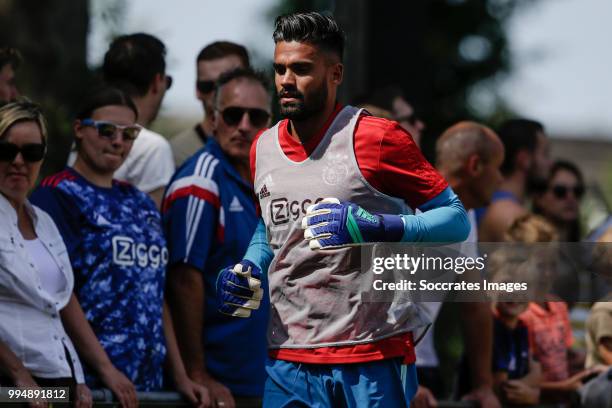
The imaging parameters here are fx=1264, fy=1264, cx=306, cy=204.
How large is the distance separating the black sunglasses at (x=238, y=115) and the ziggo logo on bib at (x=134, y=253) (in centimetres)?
91

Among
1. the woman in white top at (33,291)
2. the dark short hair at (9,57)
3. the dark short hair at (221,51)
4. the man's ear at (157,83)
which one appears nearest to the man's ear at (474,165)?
the dark short hair at (221,51)

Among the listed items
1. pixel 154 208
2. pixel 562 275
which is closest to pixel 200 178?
pixel 154 208

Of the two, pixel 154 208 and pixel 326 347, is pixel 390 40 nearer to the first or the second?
pixel 154 208

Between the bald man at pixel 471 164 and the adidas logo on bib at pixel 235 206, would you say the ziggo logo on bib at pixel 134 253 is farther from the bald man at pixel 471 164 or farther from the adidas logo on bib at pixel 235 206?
the bald man at pixel 471 164

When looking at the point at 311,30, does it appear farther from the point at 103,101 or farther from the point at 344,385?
the point at 103,101

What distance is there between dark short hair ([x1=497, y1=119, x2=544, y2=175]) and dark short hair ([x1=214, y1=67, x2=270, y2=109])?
A: 2.43 metres

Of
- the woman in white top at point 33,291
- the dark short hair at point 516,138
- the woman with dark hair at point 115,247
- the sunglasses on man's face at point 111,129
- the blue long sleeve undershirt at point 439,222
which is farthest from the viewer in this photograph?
the dark short hair at point 516,138

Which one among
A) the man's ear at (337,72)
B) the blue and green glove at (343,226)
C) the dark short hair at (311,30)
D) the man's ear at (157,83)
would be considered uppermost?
the dark short hair at (311,30)

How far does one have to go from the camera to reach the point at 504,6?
1942 centimetres

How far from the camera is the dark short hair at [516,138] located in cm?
894

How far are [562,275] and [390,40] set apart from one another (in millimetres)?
6732

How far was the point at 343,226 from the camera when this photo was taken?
491 cm

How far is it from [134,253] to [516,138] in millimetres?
3657

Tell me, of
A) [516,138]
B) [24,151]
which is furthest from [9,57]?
[516,138]
